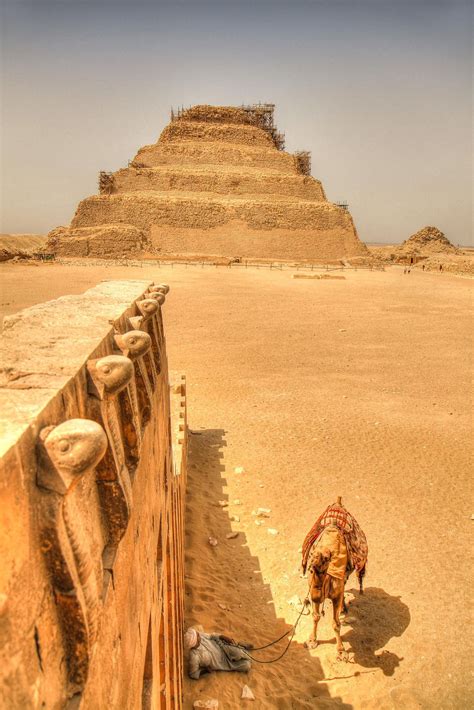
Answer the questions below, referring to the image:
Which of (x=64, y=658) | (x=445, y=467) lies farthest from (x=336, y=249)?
(x=64, y=658)

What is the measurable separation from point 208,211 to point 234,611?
1691 inches

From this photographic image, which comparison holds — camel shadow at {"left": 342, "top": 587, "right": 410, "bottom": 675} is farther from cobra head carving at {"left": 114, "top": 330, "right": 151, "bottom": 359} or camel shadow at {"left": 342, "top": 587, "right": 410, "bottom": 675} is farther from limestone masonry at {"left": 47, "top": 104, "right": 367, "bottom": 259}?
limestone masonry at {"left": 47, "top": 104, "right": 367, "bottom": 259}

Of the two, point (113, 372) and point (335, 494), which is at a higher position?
point (113, 372)

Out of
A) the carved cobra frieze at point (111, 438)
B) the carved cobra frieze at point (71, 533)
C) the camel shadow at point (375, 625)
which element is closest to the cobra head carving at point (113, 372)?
the carved cobra frieze at point (111, 438)

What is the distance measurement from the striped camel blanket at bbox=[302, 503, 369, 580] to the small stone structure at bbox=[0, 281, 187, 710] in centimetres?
265

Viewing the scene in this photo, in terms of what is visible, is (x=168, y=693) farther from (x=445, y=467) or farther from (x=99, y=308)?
(x=445, y=467)

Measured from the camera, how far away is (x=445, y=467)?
24.7 feet

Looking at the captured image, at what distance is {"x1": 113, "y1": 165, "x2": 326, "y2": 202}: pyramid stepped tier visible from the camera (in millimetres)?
47719

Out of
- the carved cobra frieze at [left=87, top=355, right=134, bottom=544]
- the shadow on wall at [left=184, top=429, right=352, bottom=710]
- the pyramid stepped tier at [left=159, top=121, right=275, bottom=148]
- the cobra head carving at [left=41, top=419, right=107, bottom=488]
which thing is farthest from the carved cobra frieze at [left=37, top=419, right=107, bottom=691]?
the pyramid stepped tier at [left=159, top=121, right=275, bottom=148]

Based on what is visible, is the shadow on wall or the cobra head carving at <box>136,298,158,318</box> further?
the shadow on wall

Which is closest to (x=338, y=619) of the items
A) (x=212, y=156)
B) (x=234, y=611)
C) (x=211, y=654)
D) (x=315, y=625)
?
(x=315, y=625)

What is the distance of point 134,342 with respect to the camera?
177cm

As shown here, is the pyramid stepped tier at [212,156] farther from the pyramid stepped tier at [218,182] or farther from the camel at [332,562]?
the camel at [332,562]

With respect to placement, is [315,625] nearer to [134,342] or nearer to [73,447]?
[134,342]
